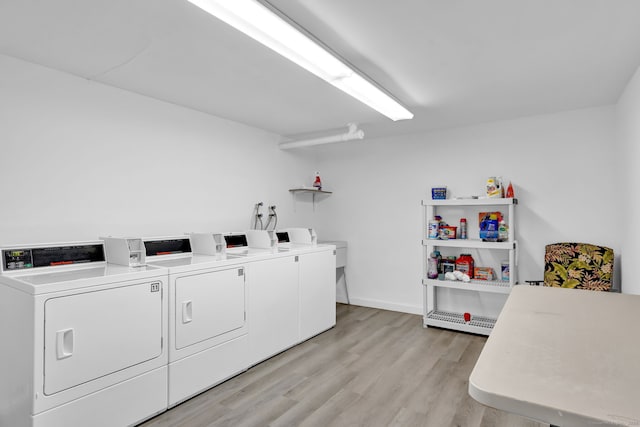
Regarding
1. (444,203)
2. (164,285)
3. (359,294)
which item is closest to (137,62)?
(164,285)

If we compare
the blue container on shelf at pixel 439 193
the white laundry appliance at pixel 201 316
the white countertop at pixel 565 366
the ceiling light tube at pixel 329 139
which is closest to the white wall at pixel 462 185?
the blue container on shelf at pixel 439 193

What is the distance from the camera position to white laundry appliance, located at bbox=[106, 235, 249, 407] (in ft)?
7.93

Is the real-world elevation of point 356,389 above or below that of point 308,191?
below

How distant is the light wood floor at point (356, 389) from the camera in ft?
7.34

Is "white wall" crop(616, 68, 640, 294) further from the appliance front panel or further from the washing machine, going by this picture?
the washing machine

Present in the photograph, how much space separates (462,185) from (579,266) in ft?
4.72

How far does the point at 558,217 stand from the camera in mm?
3660

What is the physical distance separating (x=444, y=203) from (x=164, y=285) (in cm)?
297

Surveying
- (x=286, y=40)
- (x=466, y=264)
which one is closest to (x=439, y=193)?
(x=466, y=264)

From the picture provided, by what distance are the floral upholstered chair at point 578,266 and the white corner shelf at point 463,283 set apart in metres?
0.33

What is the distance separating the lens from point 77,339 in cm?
191

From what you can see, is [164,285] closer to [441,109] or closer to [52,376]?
[52,376]

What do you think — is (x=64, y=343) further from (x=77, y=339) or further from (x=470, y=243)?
(x=470, y=243)

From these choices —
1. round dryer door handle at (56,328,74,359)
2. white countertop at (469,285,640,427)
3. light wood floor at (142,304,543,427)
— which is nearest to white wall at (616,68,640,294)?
light wood floor at (142,304,543,427)
